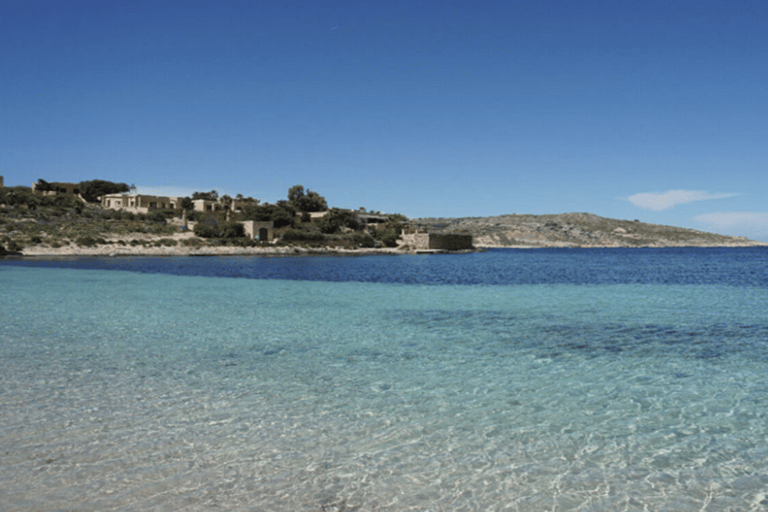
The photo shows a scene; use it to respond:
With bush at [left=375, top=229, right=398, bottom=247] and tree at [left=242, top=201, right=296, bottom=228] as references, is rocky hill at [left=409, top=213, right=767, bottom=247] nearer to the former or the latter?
bush at [left=375, top=229, right=398, bottom=247]

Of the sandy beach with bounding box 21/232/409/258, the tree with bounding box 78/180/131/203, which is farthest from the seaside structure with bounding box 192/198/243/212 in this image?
the tree with bounding box 78/180/131/203

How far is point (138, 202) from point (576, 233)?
12271 cm

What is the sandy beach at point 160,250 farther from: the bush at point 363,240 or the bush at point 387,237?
the bush at point 387,237

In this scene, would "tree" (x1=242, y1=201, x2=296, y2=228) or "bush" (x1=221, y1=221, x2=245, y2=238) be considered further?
"tree" (x1=242, y1=201, x2=296, y2=228)

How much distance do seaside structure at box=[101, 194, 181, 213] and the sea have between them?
78229 millimetres

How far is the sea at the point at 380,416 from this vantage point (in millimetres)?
4223

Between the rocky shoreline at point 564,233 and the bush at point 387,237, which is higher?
the rocky shoreline at point 564,233

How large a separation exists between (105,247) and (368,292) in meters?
42.4

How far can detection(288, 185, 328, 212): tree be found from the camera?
310ft

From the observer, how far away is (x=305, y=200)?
94875 mm

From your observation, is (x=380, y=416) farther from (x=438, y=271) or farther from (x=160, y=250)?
(x=160, y=250)

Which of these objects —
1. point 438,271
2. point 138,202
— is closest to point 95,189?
point 138,202

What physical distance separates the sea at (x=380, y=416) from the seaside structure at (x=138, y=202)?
257 feet

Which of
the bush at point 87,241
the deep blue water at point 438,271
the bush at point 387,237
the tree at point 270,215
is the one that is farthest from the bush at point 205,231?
the bush at point 387,237
